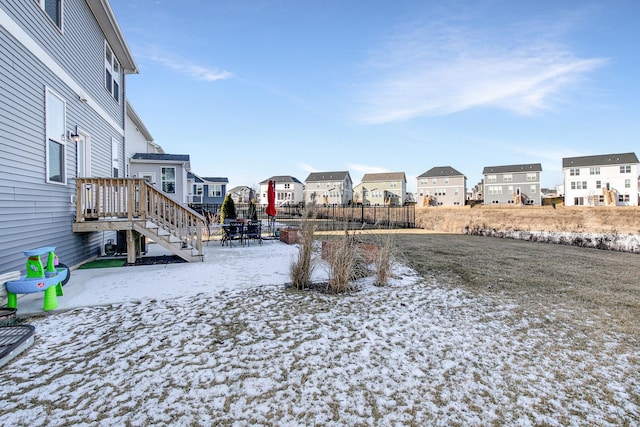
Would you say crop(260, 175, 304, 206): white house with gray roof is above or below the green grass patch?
above

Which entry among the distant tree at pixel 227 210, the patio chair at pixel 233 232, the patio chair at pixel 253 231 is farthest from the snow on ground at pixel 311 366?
the distant tree at pixel 227 210

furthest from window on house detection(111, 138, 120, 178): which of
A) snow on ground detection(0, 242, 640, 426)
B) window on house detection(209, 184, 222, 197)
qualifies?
window on house detection(209, 184, 222, 197)

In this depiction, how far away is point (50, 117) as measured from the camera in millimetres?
5781

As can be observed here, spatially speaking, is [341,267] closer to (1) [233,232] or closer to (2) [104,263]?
(2) [104,263]

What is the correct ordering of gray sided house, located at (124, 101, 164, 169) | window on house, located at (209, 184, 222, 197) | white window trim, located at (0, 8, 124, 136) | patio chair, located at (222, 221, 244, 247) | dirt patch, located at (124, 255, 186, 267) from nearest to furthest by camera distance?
white window trim, located at (0, 8, 124, 136)
dirt patch, located at (124, 255, 186, 267)
patio chair, located at (222, 221, 244, 247)
gray sided house, located at (124, 101, 164, 169)
window on house, located at (209, 184, 222, 197)

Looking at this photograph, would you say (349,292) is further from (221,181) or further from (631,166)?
(631,166)

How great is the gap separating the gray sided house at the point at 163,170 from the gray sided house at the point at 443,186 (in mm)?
37598

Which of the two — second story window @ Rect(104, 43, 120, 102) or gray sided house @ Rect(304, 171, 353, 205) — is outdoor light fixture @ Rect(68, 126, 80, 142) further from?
gray sided house @ Rect(304, 171, 353, 205)

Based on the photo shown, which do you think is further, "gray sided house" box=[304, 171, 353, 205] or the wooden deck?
"gray sided house" box=[304, 171, 353, 205]

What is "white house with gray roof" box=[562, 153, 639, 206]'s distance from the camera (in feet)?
112

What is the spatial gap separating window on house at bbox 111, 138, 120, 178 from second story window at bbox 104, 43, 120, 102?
150cm

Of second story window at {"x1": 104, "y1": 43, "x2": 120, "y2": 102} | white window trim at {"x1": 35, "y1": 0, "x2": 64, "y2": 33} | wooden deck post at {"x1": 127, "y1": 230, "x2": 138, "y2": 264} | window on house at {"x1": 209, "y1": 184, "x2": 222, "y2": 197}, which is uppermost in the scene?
second story window at {"x1": 104, "y1": 43, "x2": 120, "y2": 102}

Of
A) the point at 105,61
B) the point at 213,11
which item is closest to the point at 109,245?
→ the point at 105,61

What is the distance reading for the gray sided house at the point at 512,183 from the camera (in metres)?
42.7
